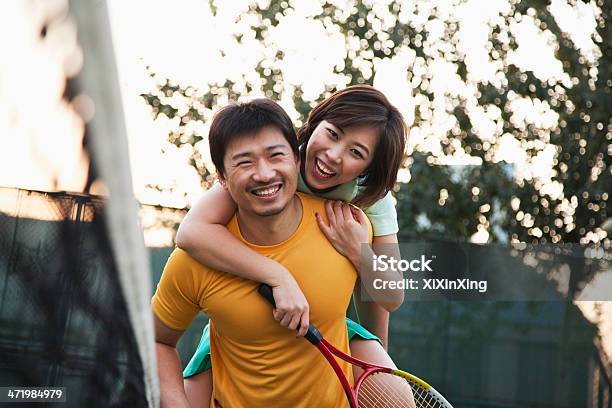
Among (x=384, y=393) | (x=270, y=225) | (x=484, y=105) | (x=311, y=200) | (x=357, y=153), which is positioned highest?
(x=484, y=105)

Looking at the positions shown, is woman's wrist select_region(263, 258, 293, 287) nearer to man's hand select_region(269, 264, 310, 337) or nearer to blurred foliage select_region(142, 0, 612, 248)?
man's hand select_region(269, 264, 310, 337)

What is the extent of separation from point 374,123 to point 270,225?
34 centimetres

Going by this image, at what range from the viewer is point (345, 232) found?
202cm

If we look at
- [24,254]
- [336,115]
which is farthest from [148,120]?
[336,115]

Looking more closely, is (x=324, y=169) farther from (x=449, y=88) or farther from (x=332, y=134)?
(x=449, y=88)

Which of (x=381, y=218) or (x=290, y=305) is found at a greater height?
(x=381, y=218)

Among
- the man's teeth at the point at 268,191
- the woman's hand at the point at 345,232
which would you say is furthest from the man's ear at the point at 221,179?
the woman's hand at the point at 345,232

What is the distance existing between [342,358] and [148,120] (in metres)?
5.55

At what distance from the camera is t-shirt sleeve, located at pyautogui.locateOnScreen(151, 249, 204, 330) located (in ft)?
6.46

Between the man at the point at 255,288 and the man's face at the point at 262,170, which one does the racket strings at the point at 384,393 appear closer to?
the man at the point at 255,288

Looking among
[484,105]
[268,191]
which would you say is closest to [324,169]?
[268,191]

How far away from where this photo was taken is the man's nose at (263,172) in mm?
1828

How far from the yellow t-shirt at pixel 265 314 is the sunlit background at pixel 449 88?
5195 millimetres

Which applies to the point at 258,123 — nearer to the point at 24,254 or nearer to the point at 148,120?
the point at 24,254
